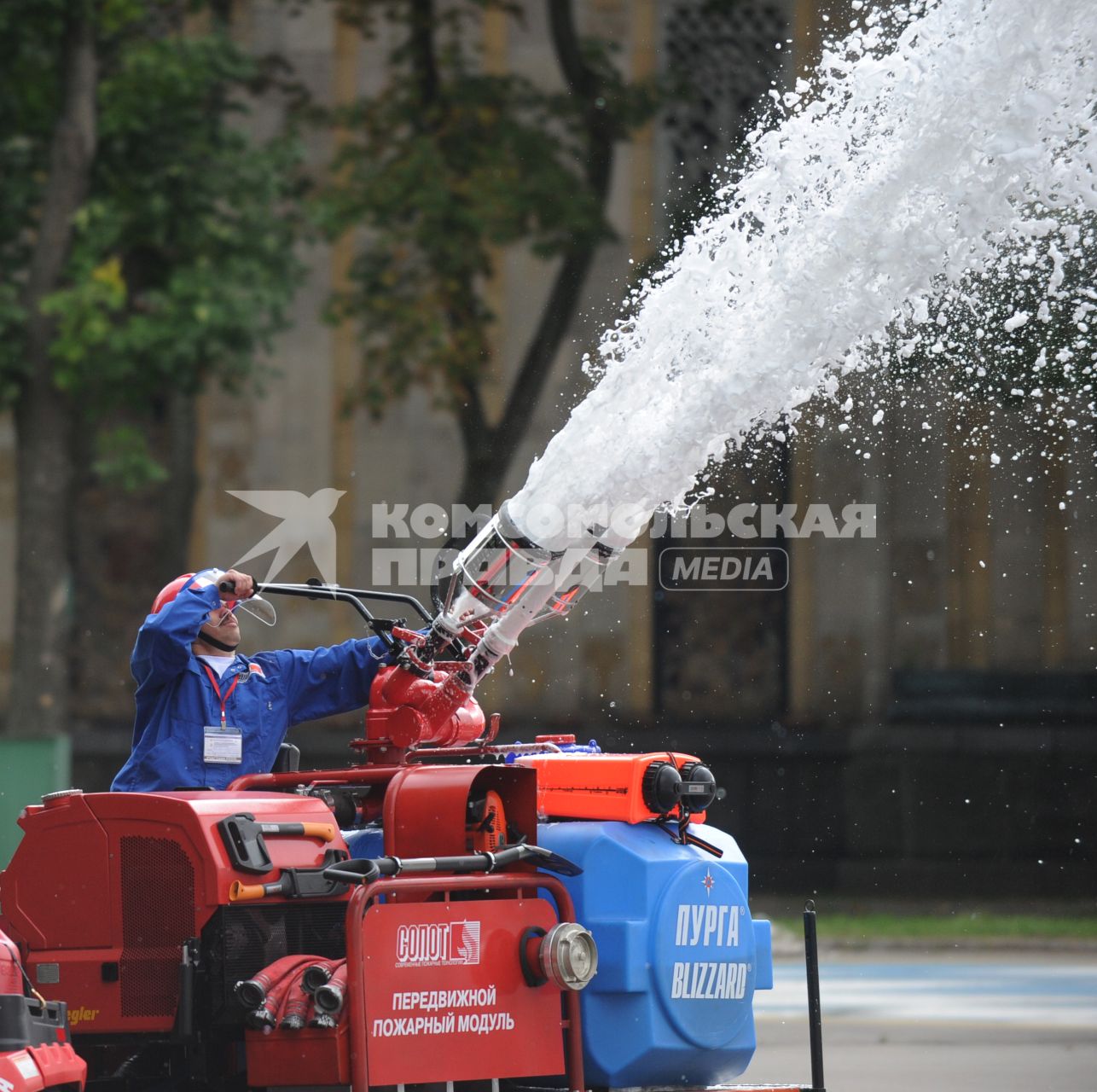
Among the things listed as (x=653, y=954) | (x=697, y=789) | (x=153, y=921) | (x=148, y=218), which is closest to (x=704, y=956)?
(x=653, y=954)

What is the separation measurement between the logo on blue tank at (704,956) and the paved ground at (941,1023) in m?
2.69

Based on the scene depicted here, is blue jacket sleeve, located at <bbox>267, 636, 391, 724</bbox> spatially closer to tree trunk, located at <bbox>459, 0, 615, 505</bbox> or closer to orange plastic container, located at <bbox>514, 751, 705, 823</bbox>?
orange plastic container, located at <bbox>514, 751, 705, 823</bbox>

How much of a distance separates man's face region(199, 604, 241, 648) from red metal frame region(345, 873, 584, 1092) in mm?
1257

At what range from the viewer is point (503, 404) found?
14.7 meters

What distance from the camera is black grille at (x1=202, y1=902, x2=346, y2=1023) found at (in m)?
4.70

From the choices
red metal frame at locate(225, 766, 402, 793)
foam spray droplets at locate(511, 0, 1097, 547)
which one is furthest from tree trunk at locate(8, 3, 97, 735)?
red metal frame at locate(225, 766, 402, 793)

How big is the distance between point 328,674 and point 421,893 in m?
1.33

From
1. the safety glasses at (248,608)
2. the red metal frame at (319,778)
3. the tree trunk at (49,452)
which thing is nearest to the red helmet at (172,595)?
the safety glasses at (248,608)

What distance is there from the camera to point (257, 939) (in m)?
4.77

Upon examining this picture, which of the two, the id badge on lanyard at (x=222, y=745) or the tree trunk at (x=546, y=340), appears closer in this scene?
the id badge on lanyard at (x=222, y=745)

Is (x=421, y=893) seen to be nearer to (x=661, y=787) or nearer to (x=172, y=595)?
(x=661, y=787)

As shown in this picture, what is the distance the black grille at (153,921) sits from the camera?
4781 millimetres

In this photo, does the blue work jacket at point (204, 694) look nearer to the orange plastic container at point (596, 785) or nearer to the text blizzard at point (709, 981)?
the orange plastic container at point (596, 785)

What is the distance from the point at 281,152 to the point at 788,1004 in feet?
24.2
